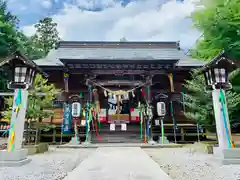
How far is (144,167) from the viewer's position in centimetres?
371

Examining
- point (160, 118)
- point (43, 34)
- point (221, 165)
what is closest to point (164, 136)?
point (160, 118)

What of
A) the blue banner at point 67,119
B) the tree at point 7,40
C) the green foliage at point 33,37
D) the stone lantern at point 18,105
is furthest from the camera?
the green foliage at point 33,37

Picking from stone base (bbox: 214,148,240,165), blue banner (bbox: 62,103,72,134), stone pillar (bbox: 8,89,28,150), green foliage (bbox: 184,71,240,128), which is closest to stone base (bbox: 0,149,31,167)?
stone pillar (bbox: 8,89,28,150)

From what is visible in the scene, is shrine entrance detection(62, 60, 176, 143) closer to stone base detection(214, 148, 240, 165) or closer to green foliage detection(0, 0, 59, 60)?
stone base detection(214, 148, 240, 165)

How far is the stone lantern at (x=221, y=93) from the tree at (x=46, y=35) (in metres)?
23.9

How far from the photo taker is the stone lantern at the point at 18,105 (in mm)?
4180

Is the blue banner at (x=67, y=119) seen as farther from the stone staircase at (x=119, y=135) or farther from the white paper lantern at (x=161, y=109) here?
the white paper lantern at (x=161, y=109)

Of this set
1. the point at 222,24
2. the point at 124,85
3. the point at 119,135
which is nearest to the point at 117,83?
the point at 124,85

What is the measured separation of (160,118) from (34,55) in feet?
60.6

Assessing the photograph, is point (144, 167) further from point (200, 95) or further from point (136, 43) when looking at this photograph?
point (136, 43)

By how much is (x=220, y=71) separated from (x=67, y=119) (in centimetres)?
739

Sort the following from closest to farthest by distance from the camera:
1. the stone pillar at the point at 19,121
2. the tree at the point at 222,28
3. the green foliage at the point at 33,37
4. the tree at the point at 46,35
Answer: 1. the stone pillar at the point at 19,121
2. the tree at the point at 222,28
3. the green foliage at the point at 33,37
4. the tree at the point at 46,35

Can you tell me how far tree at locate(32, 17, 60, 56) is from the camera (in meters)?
24.5

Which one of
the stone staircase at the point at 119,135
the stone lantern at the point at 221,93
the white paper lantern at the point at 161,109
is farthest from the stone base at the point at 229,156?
the stone staircase at the point at 119,135
